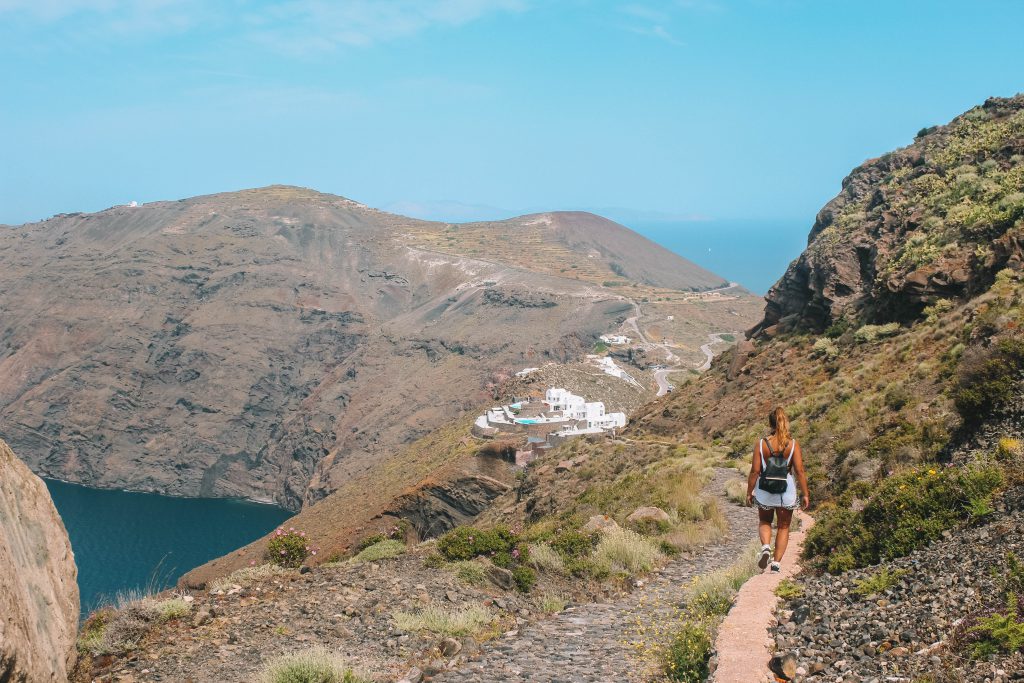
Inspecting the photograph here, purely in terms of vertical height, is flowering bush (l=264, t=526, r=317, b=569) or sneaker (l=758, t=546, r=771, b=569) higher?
sneaker (l=758, t=546, r=771, b=569)

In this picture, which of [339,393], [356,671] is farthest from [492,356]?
[356,671]

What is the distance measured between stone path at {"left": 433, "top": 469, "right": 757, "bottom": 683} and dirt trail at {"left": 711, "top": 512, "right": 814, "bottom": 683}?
3.19 ft

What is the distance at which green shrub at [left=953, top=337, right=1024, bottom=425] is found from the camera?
10.5m

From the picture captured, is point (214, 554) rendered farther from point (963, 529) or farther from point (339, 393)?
point (963, 529)

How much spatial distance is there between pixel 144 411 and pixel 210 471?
68.8 ft

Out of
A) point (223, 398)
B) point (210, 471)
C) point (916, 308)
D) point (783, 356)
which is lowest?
point (210, 471)

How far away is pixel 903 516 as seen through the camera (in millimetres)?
8719

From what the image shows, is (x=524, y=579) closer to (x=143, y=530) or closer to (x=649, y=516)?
(x=649, y=516)

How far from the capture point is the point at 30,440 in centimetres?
13500

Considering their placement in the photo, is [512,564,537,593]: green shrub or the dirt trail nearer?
the dirt trail

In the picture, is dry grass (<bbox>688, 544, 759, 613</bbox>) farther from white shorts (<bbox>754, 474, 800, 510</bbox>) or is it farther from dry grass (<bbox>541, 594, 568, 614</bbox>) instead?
dry grass (<bbox>541, 594, 568, 614</bbox>)

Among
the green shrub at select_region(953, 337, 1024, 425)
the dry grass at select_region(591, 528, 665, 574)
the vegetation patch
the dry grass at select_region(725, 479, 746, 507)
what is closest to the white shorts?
the green shrub at select_region(953, 337, 1024, 425)

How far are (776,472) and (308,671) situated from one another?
17.1ft

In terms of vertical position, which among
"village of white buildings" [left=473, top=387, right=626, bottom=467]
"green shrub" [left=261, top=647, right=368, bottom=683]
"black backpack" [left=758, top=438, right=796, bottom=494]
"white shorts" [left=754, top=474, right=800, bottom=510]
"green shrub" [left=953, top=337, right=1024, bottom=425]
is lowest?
"village of white buildings" [left=473, top=387, right=626, bottom=467]
